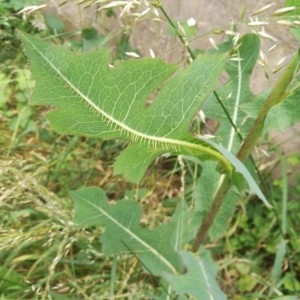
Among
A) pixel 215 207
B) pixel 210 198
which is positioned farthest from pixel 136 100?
pixel 210 198

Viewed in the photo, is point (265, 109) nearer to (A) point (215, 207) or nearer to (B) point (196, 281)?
(A) point (215, 207)

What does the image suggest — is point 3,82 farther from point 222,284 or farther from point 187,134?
point 187,134

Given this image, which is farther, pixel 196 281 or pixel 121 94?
pixel 196 281

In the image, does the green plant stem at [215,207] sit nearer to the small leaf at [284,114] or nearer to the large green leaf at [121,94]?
the small leaf at [284,114]

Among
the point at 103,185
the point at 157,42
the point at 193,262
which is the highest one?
the point at 157,42

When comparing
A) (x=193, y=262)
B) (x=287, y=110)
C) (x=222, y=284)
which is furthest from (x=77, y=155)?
(x=287, y=110)
